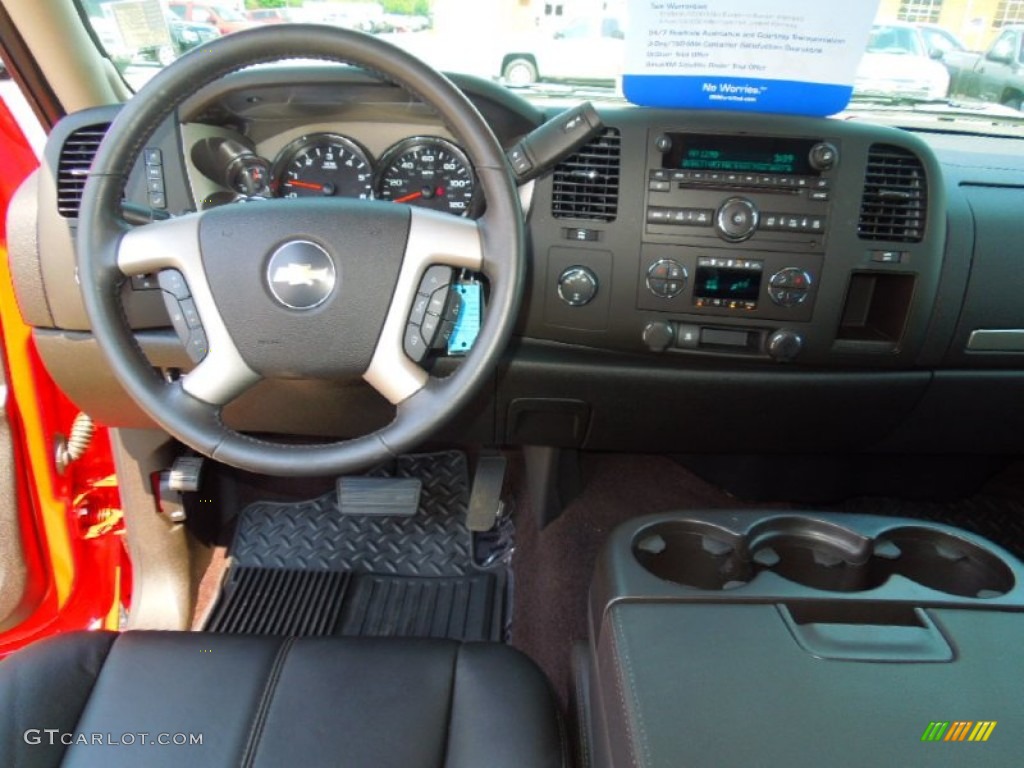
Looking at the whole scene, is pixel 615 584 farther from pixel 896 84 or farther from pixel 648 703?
pixel 896 84

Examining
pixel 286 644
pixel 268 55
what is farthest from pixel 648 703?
pixel 268 55

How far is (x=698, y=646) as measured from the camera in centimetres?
94

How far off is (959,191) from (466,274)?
0.99m

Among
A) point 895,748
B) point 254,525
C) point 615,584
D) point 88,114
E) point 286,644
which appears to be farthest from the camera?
point 254,525

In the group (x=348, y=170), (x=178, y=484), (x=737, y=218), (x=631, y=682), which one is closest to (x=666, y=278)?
(x=737, y=218)

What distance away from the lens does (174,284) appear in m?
1.10

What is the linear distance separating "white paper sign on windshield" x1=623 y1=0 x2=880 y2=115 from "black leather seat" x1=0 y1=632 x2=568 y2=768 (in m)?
1.00

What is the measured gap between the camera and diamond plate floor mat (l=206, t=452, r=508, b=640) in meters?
1.85

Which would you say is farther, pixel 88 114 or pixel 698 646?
pixel 88 114

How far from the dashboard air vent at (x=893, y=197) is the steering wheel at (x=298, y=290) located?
71 centimetres

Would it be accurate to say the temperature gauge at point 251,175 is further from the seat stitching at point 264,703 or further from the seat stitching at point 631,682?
the seat stitching at point 631,682

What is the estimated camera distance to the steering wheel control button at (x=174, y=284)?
1.10 m

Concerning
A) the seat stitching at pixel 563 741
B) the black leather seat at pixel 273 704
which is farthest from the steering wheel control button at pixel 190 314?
the seat stitching at pixel 563 741

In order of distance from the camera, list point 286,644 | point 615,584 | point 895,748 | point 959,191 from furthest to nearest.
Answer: point 959,191 < point 286,644 < point 615,584 < point 895,748
